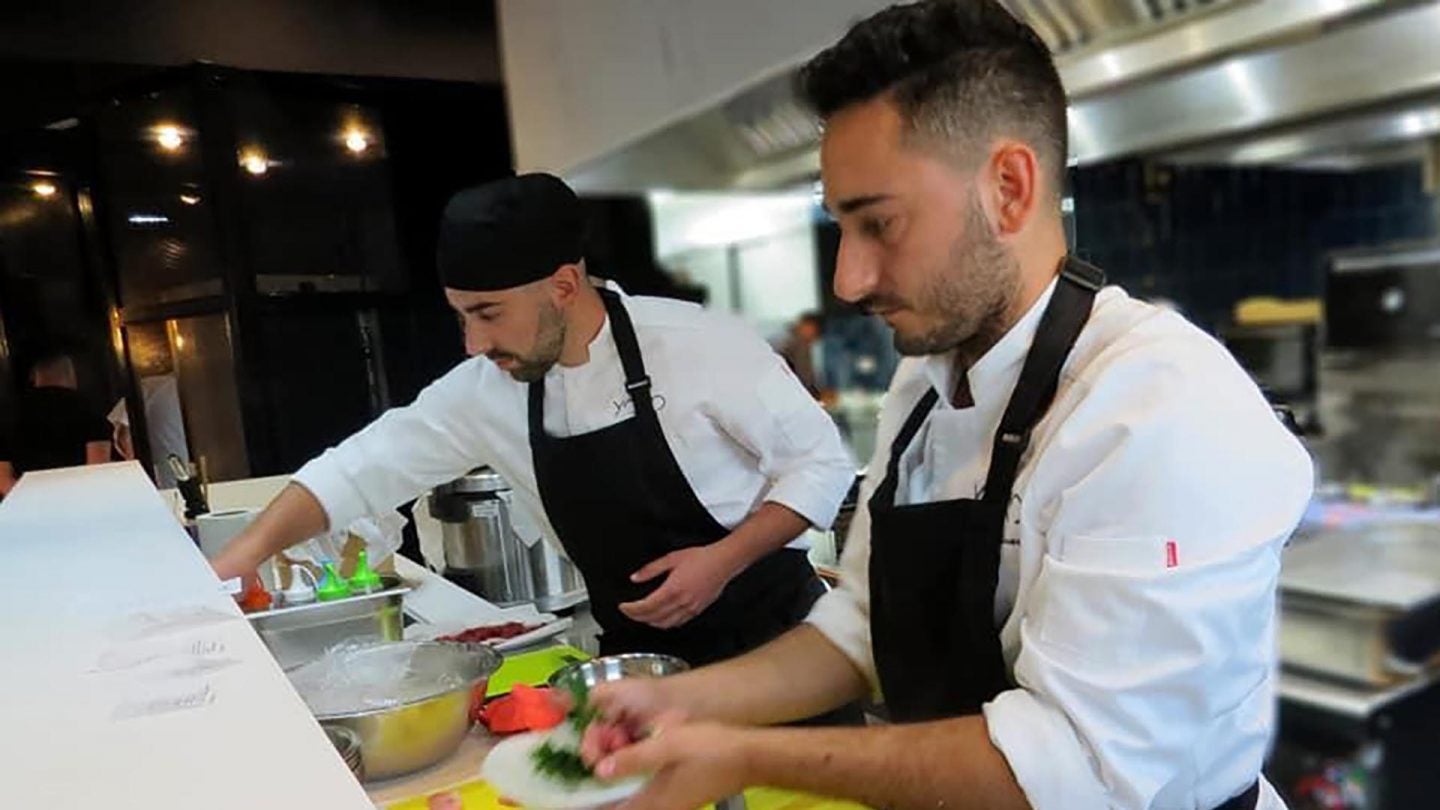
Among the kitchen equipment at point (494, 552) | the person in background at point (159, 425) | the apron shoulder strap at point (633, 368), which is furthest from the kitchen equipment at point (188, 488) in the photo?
the apron shoulder strap at point (633, 368)

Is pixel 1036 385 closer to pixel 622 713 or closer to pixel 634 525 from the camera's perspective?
pixel 622 713

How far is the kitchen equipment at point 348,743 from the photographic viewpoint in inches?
39.3

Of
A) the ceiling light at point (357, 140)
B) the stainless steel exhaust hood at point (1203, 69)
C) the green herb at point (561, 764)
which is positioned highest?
the ceiling light at point (357, 140)

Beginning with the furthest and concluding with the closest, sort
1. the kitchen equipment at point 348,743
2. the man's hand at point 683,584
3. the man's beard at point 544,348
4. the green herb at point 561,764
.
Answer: the man's beard at point 544,348, the man's hand at point 683,584, the kitchen equipment at point 348,743, the green herb at point 561,764

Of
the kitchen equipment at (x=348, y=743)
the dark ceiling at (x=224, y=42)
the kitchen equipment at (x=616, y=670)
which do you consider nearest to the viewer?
the kitchen equipment at (x=348, y=743)

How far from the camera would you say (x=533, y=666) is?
1.54 m

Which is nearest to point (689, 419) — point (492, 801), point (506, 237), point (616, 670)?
point (506, 237)

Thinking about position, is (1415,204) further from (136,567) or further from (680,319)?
(136,567)

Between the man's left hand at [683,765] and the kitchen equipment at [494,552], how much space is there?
3.48ft

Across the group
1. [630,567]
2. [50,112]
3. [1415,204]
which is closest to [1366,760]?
[1415,204]

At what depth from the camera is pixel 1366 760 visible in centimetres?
140

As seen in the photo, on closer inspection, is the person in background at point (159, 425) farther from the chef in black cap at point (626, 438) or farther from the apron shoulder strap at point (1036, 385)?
the apron shoulder strap at point (1036, 385)

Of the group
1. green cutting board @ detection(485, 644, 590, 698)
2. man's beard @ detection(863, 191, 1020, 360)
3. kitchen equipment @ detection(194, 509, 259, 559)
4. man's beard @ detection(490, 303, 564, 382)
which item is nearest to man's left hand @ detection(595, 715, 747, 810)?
man's beard @ detection(863, 191, 1020, 360)

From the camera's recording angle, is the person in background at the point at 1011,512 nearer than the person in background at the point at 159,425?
Yes
